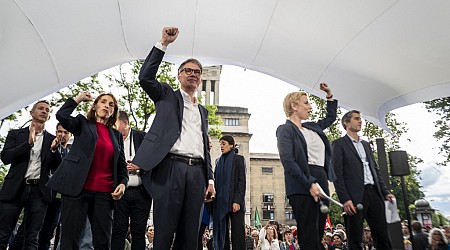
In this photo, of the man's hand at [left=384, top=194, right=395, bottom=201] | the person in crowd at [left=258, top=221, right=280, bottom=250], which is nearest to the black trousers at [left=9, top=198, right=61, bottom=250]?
the man's hand at [left=384, top=194, right=395, bottom=201]

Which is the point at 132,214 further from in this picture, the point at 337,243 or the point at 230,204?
the point at 337,243

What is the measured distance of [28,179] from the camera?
12.1 feet

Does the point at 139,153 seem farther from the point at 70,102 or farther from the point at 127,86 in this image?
the point at 127,86

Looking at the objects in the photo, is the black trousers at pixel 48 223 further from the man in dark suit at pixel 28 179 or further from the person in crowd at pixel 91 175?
the person in crowd at pixel 91 175

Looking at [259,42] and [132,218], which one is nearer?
[132,218]

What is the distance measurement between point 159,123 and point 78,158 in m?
0.91

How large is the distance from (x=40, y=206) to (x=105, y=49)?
8.07 feet

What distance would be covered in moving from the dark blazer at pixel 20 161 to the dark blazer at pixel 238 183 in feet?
7.32

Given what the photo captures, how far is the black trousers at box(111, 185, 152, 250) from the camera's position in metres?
3.82

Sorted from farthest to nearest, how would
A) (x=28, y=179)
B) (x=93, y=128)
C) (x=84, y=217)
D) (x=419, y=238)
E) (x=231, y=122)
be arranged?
(x=231, y=122) → (x=419, y=238) → (x=28, y=179) → (x=93, y=128) → (x=84, y=217)

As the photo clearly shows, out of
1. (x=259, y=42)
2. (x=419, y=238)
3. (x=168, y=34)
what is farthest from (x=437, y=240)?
(x=168, y=34)

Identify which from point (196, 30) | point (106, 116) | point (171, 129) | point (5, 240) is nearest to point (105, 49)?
point (196, 30)

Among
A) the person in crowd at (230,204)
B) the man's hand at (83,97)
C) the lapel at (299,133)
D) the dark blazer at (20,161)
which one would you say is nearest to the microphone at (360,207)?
the lapel at (299,133)

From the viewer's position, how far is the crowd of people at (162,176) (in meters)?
2.46
